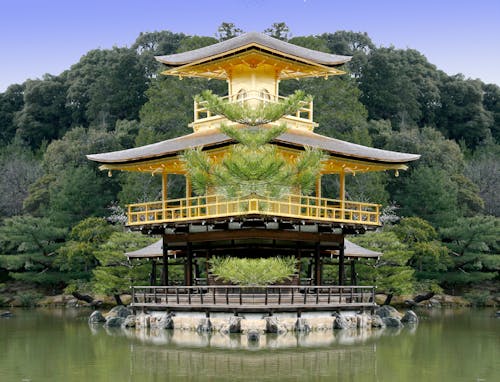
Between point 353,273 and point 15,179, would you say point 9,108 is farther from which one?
point 353,273

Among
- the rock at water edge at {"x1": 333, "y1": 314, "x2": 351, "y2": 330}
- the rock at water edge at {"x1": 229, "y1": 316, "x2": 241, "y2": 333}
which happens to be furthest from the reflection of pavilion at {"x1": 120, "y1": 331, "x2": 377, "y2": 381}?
the rock at water edge at {"x1": 333, "y1": 314, "x2": 351, "y2": 330}

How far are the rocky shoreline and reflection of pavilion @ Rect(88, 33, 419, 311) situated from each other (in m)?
0.43

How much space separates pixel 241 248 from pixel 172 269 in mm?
10451

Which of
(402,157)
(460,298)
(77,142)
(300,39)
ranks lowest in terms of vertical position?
(460,298)

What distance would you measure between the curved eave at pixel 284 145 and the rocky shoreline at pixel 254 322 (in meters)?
5.32

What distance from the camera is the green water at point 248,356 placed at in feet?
60.2

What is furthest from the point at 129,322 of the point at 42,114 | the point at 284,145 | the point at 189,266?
the point at 42,114

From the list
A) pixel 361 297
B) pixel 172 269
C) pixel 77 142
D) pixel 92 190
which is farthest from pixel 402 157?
pixel 77 142

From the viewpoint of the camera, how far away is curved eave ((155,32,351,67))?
31.5 m

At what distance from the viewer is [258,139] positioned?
2798cm

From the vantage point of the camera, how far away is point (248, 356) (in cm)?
2103

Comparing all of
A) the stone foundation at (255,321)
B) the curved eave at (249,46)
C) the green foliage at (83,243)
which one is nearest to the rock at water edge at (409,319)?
the stone foundation at (255,321)

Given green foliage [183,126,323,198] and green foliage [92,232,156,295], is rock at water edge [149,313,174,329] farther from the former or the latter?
green foliage [92,232,156,295]

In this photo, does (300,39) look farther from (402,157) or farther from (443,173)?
(402,157)
